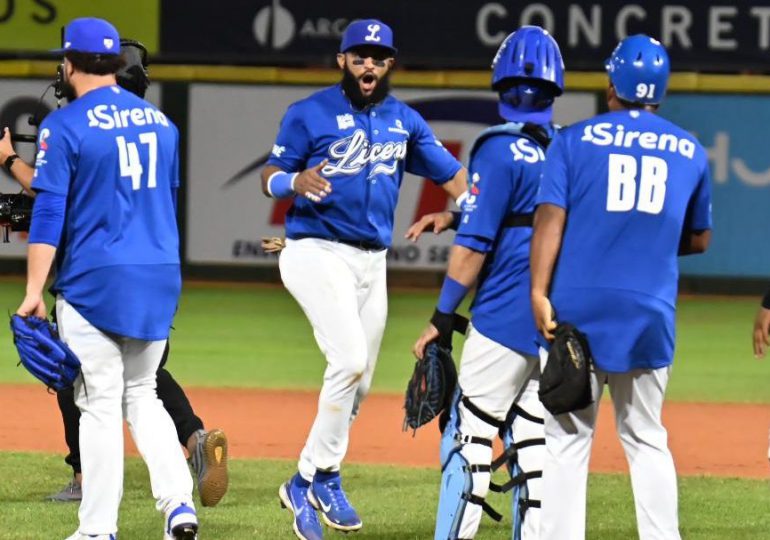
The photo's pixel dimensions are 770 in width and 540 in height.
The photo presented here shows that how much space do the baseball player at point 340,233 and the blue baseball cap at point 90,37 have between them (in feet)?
3.59

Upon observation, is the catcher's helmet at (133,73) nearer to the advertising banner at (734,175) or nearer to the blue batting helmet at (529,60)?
the blue batting helmet at (529,60)

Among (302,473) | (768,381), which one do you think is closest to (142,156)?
(302,473)

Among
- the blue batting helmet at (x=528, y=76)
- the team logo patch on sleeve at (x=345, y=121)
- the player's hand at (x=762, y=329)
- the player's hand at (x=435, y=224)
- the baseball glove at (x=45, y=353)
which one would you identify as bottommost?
the baseball glove at (x=45, y=353)

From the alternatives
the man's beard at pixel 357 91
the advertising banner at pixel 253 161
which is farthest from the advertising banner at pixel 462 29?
the man's beard at pixel 357 91

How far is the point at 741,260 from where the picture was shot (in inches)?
707

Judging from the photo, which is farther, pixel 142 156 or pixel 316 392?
pixel 316 392

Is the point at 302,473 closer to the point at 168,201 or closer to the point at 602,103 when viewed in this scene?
the point at 168,201

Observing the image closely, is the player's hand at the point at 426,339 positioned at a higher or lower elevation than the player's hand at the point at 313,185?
lower

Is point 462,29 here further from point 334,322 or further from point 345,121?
point 334,322

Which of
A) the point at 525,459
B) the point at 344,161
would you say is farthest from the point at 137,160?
the point at 525,459

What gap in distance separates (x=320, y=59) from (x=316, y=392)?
7272mm

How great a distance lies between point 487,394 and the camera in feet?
19.5

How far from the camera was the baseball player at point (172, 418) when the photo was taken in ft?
22.0

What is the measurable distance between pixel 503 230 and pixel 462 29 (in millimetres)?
12576
